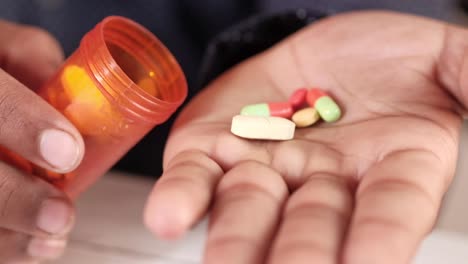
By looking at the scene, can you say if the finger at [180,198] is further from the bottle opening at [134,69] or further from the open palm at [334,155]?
the bottle opening at [134,69]

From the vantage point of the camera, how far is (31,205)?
0.76 meters

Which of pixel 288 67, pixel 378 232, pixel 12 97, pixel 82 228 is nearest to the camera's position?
pixel 378 232

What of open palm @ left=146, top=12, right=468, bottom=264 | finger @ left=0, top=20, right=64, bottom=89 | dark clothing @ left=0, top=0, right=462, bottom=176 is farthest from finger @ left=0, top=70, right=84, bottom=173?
dark clothing @ left=0, top=0, right=462, bottom=176

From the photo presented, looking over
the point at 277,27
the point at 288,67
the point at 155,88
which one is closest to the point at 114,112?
the point at 155,88

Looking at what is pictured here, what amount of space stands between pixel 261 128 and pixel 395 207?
0.78ft

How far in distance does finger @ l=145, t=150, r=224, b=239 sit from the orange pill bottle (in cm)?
13

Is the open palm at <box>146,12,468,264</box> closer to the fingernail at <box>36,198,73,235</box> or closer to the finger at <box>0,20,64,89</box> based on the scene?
the fingernail at <box>36,198,73,235</box>

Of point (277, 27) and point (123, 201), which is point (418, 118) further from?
point (123, 201)

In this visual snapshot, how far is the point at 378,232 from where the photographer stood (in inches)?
19.5

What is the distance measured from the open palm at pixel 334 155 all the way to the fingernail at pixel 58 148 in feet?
0.40

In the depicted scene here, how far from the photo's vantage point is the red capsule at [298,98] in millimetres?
834

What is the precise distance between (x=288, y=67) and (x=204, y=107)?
162 mm

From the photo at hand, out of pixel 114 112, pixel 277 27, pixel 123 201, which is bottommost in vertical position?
pixel 123 201

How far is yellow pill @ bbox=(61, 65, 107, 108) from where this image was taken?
0.71 m
